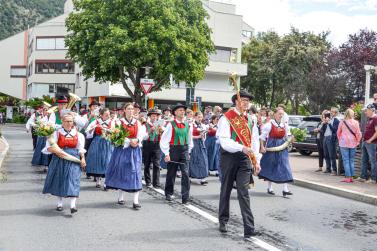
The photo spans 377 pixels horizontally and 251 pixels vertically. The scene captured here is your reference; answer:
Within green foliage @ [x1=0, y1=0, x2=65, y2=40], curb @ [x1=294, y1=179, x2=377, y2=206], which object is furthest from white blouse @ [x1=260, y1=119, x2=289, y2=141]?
green foliage @ [x1=0, y1=0, x2=65, y2=40]

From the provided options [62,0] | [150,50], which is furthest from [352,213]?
[62,0]

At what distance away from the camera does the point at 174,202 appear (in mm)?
10141

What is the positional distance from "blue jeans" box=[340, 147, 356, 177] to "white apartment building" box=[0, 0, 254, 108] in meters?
27.0

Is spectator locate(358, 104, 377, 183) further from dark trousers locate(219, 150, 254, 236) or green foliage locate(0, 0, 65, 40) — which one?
green foliage locate(0, 0, 65, 40)

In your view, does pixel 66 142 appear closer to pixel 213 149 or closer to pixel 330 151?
pixel 213 149

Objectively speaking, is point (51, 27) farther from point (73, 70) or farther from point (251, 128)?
point (251, 128)

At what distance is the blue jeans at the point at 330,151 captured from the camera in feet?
52.5

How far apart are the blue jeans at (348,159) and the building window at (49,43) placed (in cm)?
5577

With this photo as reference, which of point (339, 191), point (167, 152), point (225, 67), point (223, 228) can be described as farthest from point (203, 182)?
point (225, 67)

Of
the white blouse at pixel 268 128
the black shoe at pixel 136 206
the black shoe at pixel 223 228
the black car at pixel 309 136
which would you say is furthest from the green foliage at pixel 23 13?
the black shoe at pixel 223 228

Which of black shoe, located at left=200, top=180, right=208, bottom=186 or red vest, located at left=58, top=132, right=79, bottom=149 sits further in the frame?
black shoe, located at left=200, top=180, right=208, bottom=186

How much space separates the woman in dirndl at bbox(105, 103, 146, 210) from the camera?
9.55 metres

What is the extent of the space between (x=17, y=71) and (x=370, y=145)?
74.4 m

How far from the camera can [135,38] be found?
1200 inches
